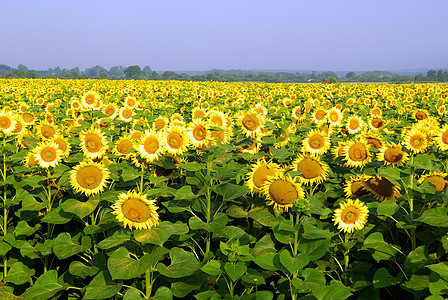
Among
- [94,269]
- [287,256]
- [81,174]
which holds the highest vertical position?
[81,174]

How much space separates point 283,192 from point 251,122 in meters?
1.72

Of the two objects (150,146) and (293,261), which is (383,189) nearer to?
(293,261)

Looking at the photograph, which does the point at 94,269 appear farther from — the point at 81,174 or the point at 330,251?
the point at 330,251

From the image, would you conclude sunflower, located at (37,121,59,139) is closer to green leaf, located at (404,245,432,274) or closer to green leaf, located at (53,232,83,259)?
green leaf, located at (53,232,83,259)

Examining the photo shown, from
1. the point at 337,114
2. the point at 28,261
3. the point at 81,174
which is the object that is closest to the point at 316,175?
the point at 81,174

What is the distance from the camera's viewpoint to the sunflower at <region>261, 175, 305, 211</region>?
334cm

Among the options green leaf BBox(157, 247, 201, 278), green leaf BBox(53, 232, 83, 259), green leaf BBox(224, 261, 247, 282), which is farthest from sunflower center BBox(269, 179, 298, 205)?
green leaf BBox(53, 232, 83, 259)

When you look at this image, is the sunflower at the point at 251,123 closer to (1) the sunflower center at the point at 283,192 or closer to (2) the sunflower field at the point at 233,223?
(2) the sunflower field at the point at 233,223

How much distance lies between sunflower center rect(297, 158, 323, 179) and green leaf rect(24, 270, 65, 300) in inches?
116

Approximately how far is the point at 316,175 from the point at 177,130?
1.78 metres

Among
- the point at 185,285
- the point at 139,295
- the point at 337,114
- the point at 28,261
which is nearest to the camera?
the point at 139,295

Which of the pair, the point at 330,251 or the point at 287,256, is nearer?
the point at 287,256

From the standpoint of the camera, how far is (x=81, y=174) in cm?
376

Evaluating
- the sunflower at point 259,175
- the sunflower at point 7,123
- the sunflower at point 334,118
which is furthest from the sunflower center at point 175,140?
the sunflower at point 334,118
